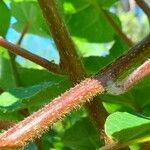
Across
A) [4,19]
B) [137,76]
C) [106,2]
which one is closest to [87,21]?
[106,2]

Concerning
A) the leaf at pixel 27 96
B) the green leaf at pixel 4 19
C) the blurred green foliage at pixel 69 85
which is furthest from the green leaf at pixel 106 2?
the leaf at pixel 27 96

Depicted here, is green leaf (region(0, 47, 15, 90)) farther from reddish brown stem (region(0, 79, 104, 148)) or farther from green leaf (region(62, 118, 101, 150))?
reddish brown stem (region(0, 79, 104, 148))

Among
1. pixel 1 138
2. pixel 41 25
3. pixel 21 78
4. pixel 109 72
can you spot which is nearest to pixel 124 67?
pixel 109 72

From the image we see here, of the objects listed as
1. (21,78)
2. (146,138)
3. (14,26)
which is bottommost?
(146,138)

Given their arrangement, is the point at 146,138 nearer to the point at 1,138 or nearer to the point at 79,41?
the point at 1,138

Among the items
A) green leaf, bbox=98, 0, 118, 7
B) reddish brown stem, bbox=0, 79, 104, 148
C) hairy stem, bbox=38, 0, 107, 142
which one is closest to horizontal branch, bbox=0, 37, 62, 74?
hairy stem, bbox=38, 0, 107, 142

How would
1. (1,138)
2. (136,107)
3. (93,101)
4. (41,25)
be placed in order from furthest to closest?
(41,25) < (136,107) < (93,101) < (1,138)
